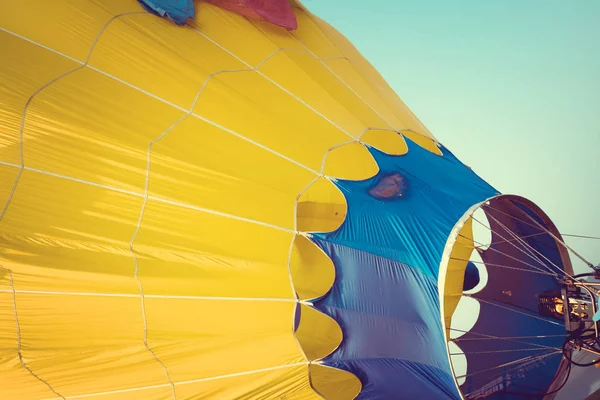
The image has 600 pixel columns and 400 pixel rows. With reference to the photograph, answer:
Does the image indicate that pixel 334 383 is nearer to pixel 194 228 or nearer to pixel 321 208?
pixel 321 208

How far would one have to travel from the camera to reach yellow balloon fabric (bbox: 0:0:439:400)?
6.72ft

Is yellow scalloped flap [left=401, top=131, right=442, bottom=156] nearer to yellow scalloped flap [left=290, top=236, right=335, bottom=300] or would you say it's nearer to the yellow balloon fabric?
the yellow balloon fabric

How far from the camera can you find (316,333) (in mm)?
2254

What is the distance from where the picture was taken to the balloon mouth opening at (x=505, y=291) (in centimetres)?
277

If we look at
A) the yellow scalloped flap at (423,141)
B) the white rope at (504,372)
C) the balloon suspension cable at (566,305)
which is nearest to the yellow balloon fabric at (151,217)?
the yellow scalloped flap at (423,141)

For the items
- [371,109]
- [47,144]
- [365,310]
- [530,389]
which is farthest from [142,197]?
[530,389]

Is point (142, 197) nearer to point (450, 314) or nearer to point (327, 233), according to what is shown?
point (327, 233)

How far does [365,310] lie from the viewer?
7.28 ft

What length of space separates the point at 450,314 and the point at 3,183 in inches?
86.1

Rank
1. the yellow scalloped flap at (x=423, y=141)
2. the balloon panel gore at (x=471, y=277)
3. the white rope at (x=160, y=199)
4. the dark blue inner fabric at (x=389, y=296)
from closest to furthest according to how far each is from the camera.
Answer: the white rope at (x=160, y=199) → the dark blue inner fabric at (x=389, y=296) → the yellow scalloped flap at (x=423, y=141) → the balloon panel gore at (x=471, y=277)

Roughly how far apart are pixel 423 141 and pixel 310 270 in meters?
0.88

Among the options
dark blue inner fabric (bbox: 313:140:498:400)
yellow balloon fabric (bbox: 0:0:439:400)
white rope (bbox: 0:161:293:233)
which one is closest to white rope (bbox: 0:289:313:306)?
yellow balloon fabric (bbox: 0:0:439:400)

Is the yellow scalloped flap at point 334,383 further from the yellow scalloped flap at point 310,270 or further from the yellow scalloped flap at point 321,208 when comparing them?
the yellow scalloped flap at point 321,208

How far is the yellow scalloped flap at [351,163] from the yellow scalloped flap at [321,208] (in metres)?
0.07
